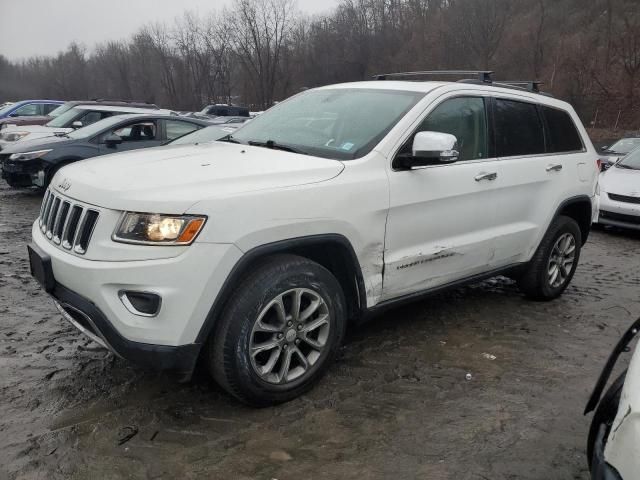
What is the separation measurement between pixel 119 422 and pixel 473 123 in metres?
3.02

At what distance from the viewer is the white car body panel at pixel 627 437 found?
1.64m

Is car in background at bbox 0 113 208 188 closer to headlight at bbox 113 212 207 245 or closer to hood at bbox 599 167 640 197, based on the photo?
headlight at bbox 113 212 207 245

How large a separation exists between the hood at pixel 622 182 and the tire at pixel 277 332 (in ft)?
21.9

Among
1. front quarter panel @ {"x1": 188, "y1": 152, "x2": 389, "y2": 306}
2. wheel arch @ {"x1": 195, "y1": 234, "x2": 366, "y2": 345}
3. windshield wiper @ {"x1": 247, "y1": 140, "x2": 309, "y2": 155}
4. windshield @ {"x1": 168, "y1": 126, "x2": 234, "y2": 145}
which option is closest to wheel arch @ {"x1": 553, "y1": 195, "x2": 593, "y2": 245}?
front quarter panel @ {"x1": 188, "y1": 152, "x2": 389, "y2": 306}

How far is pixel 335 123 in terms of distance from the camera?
3707 millimetres

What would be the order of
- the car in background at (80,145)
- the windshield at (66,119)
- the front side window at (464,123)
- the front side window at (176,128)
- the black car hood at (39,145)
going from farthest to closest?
the windshield at (66,119) < the front side window at (176,128) < the black car hood at (39,145) < the car in background at (80,145) < the front side window at (464,123)

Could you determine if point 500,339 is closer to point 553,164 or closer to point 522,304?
point 522,304

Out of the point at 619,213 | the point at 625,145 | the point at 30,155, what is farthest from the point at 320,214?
the point at 625,145

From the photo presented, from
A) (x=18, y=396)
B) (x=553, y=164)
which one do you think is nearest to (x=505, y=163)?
(x=553, y=164)

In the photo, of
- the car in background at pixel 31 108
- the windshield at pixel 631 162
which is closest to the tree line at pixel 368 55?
the car in background at pixel 31 108

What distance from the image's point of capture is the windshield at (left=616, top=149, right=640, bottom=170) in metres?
8.84

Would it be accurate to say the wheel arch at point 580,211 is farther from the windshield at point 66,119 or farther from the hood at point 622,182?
the windshield at point 66,119

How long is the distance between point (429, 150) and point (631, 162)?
7.27 meters

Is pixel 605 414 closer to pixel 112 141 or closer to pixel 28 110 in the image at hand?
pixel 112 141
